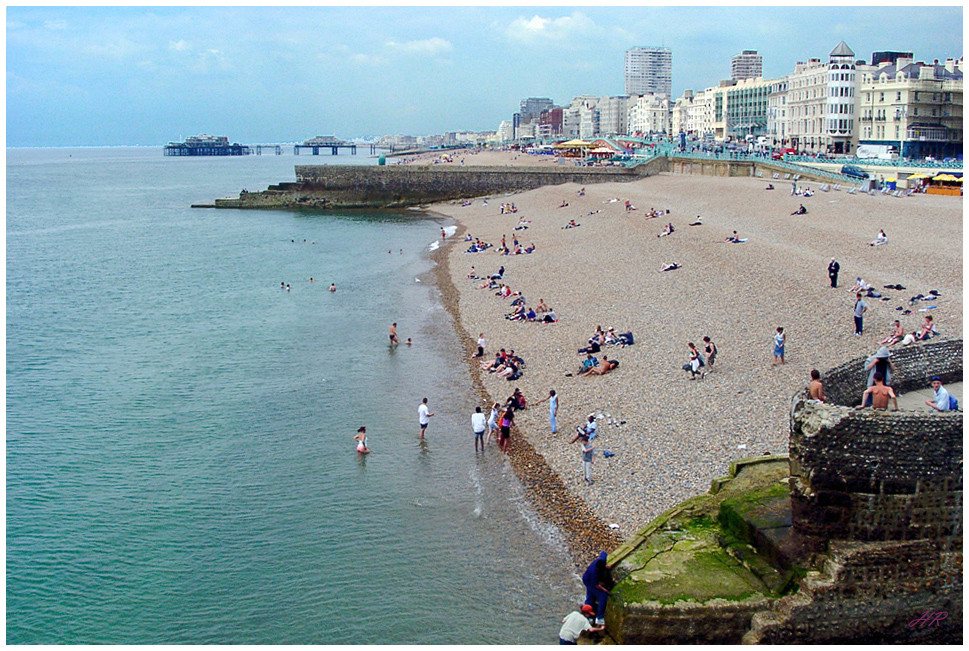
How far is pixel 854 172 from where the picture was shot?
157ft

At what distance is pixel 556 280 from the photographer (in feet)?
105

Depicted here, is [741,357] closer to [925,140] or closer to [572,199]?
[572,199]

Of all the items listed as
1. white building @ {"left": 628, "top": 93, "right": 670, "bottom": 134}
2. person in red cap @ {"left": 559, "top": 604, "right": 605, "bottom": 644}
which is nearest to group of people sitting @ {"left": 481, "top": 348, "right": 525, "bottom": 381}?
person in red cap @ {"left": 559, "top": 604, "right": 605, "bottom": 644}

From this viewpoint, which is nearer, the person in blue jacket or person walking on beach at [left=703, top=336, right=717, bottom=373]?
the person in blue jacket

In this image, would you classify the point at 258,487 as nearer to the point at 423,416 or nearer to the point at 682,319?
the point at 423,416

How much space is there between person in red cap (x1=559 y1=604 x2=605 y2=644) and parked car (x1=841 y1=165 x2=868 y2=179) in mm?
42687

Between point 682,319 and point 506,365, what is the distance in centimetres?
512

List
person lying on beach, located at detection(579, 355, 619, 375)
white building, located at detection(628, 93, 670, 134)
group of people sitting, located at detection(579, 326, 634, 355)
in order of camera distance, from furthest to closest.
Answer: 1. white building, located at detection(628, 93, 670, 134)
2. group of people sitting, located at detection(579, 326, 634, 355)
3. person lying on beach, located at detection(579, 355, 619, 375)

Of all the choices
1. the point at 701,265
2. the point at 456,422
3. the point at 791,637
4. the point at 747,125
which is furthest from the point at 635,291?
the point at 747,125

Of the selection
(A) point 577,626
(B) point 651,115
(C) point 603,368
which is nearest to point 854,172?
(C) point 603,368

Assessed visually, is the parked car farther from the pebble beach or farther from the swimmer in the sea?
the swimmer in the sea

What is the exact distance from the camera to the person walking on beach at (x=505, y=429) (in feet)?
55.7

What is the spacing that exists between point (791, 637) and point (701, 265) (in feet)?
67.9

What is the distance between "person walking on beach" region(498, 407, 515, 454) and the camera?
16969 millimetres
